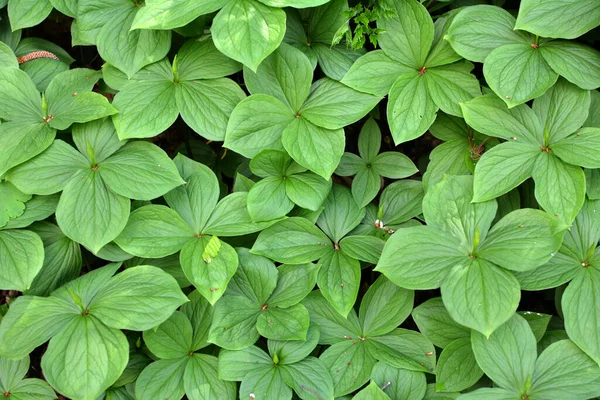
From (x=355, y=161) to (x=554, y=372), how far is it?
3.35 feet

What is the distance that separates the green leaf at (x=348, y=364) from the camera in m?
1.96

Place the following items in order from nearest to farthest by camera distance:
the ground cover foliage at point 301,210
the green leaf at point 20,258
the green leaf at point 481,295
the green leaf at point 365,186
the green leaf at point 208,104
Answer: the green leaf at point 481,295 < the ground cover foliage at point 301,210 < the green leaf at point 20,258 < the green leaf at point 208,104 < the green leaf at point 365,186

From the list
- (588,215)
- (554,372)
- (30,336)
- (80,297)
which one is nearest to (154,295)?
(80,297)

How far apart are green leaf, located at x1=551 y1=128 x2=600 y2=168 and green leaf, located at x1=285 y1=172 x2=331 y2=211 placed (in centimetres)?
78

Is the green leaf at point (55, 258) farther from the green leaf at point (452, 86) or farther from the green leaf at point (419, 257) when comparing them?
the green leaf at point (452, 86)

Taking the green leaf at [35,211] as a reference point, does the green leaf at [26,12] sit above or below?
above

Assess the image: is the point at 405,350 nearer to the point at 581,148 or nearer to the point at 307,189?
the point at 307,189

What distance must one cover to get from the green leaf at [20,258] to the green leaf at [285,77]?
0.93 meters

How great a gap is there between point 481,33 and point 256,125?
843mm

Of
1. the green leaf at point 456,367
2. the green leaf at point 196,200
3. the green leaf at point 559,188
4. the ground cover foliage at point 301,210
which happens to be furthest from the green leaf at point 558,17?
the green leaf at point 196,200

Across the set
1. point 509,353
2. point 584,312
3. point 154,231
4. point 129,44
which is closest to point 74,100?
point 129,44

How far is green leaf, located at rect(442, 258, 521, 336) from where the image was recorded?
171 cm

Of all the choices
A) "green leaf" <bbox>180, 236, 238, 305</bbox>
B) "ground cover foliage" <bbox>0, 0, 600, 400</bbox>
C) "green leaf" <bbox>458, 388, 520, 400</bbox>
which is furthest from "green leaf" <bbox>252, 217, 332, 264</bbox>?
"green leaf" <bbox>458, 388, 520, 400</bbox>

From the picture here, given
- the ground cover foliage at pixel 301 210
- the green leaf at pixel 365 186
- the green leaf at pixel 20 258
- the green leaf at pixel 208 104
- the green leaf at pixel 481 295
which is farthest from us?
the green leaf at pixel 365 186
